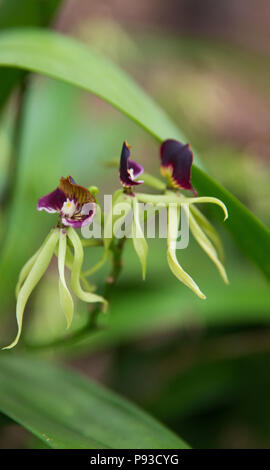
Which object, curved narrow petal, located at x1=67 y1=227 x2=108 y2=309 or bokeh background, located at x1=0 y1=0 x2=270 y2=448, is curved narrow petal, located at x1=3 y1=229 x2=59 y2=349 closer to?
curved narrow petal, located at x1=67 y1=227 x2=108 y2=309

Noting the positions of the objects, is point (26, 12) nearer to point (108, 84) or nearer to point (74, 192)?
point (108, 84)

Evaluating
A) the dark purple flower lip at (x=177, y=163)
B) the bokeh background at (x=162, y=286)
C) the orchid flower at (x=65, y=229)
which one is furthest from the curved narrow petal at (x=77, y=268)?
the bokeh background at (x=162, y=286)

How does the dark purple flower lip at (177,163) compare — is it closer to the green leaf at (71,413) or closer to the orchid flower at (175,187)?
the orchid flower at (175,187)

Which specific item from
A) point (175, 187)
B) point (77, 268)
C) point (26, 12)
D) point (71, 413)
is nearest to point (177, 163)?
point (175, 187)

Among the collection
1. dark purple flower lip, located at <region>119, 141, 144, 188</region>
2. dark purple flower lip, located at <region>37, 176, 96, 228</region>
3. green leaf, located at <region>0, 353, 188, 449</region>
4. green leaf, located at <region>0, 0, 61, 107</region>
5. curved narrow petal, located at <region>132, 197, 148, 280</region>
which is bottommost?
green leaf, located at <region>0, 353, 188, 449</region>

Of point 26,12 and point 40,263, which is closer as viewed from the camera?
point 40,263

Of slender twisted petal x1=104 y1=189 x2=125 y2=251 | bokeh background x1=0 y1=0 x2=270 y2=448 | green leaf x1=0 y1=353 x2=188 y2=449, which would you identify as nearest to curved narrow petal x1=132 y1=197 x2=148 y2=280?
slender twisted petal x1=104 y1=189 x2=125 y2=251

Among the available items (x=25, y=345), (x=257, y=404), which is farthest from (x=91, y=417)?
(x=257, y=404)
